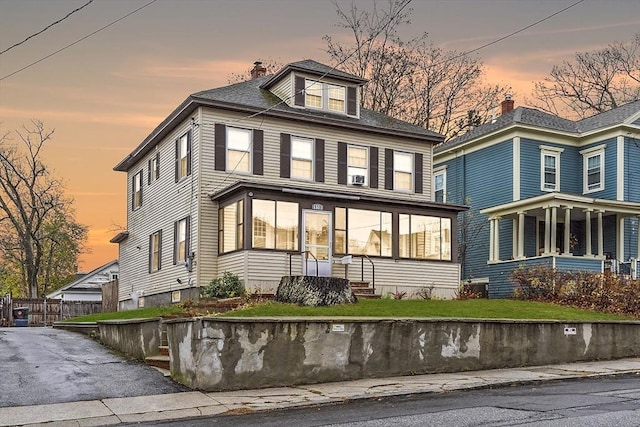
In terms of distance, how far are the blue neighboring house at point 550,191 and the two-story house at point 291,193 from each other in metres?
4.97

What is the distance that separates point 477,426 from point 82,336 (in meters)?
16.5

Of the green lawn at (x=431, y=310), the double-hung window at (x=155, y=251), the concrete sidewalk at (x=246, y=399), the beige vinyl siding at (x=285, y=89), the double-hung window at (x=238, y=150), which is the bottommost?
the concrete sidewalk at (x=246, y=399)

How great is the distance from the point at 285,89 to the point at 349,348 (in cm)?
1503

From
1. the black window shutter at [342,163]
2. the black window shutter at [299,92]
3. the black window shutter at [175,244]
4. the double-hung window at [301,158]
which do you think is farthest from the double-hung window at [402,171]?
the black window shutter at [175,244]

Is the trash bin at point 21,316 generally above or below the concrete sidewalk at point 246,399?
below

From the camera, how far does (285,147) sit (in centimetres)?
2620

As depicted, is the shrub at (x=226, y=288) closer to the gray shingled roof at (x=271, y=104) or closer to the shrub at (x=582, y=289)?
the gray shingled roof at (x=271, y=104)

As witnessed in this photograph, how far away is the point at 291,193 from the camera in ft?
78.3

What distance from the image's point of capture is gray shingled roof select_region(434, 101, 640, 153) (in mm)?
32188

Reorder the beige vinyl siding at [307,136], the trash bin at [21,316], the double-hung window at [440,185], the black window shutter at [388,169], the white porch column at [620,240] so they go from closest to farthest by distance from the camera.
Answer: the beige vinyl siding at [307,136]
the black window shutter at [388,169]
the white porch column at [620,240]
the double-hung window at [440,185]
the trash bin at [21,316]

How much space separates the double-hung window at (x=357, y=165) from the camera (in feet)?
89.6

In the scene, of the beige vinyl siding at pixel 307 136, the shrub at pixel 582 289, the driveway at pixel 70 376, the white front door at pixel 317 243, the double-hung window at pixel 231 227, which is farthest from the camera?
the beige vinyl siding at pixel 307 136

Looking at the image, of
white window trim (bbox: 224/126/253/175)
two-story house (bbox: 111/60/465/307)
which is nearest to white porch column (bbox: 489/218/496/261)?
two-story house (bbox: 111/60/465/307)

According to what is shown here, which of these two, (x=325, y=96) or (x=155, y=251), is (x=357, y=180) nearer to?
(x=325, y=96)
